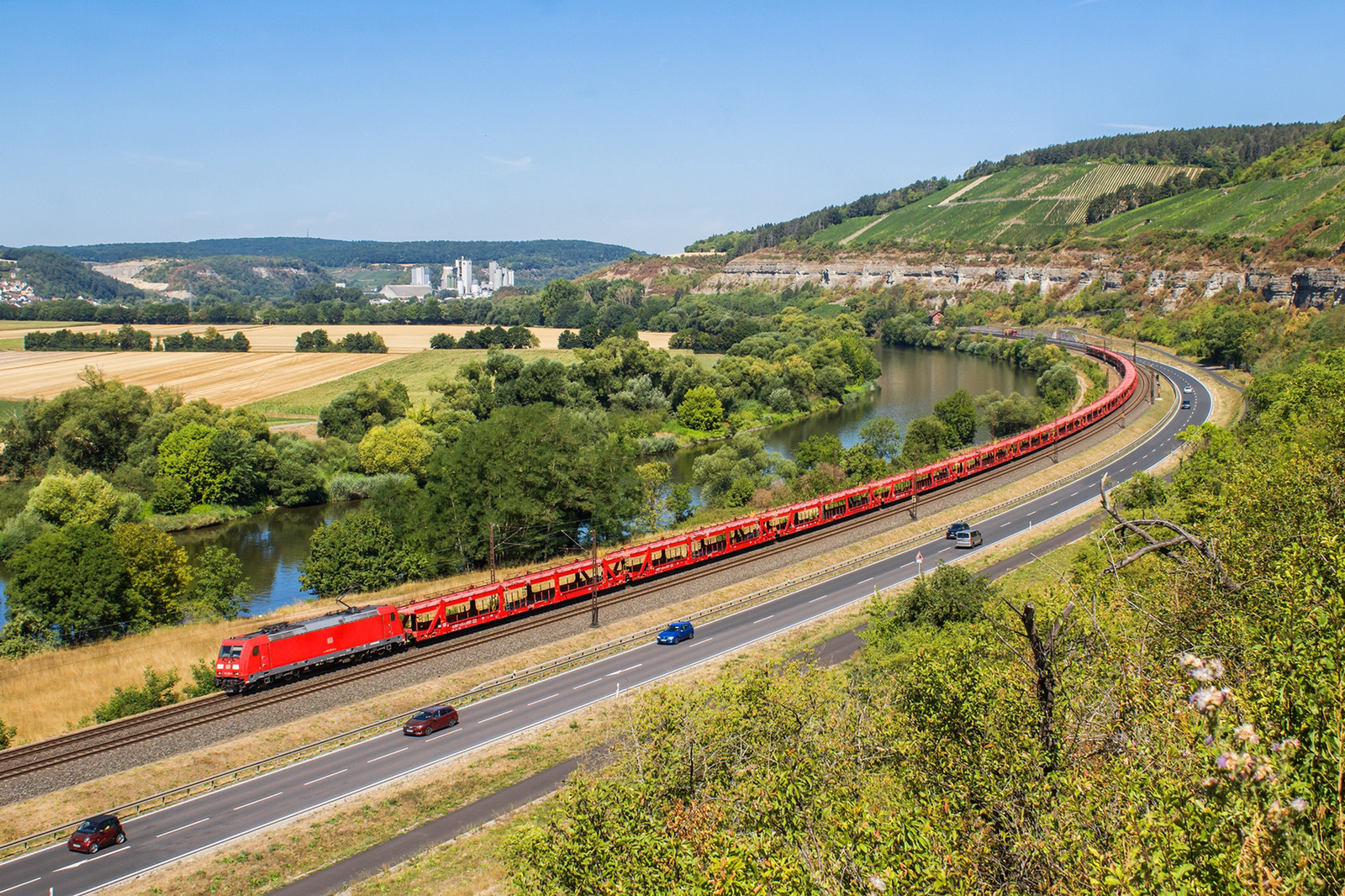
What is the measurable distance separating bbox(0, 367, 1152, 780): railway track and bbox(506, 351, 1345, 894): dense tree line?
16411 millimetres

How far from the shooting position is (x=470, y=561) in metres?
52.9

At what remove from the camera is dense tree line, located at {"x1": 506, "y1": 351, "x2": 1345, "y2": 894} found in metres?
8.70

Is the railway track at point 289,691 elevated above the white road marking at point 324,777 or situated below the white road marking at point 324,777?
above

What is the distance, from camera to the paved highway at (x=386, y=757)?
72.9ft

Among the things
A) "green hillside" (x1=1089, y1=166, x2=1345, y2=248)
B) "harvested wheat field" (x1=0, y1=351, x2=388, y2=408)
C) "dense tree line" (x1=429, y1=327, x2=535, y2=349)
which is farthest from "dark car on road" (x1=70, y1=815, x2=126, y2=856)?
"green hillside" (x1=1089, y1=166, x2=1345, y2=248)

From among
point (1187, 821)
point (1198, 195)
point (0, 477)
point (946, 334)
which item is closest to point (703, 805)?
point (1187, 821)

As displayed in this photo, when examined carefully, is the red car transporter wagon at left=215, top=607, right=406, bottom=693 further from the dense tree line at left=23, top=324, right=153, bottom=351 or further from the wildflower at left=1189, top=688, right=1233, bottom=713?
the dense tree line at left=23, top=324, right=153, bottom=351

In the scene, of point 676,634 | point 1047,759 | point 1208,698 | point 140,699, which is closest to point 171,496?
point 140,699

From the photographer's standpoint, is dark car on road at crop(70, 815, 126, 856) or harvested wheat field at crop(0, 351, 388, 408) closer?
dark car on road at crop(70, 815, 126, 856)

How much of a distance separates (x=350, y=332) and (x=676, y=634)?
459 ft

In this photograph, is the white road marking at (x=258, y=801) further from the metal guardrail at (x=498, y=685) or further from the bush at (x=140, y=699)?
the bush at (x=140, y=699)

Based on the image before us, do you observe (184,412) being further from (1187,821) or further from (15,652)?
(1187,821)

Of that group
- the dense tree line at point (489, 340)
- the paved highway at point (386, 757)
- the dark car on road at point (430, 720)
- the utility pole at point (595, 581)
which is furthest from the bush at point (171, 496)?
the dense tree line at point (489, 340)

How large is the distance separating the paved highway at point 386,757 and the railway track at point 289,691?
4.78 metres
